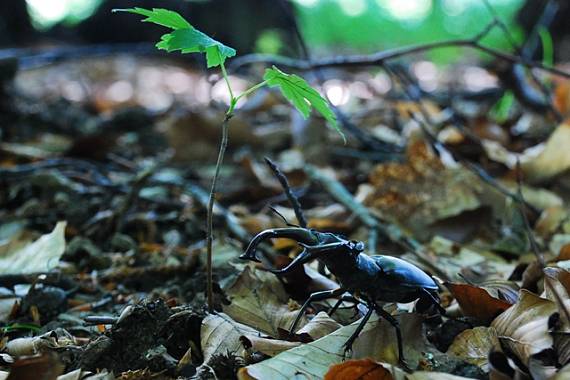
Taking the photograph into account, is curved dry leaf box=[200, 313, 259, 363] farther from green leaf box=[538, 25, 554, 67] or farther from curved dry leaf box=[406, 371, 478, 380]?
green leaf box=[538, 25, 554, 67]

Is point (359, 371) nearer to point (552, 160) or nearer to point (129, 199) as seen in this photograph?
point (129, 199)

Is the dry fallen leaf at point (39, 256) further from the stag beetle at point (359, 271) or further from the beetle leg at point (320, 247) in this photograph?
the beetle leg at point (320, 247)

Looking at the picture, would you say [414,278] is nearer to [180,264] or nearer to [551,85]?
[180,264]

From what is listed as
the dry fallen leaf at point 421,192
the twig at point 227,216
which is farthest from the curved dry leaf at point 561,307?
the twig at point 227,216

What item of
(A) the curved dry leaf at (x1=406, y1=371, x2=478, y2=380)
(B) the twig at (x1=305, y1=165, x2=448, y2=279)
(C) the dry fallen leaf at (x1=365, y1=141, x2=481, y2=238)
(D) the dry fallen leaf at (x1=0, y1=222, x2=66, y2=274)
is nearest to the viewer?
(A) the curved dry leaf at (x1=406, y1=371, x2=478, y2=380)

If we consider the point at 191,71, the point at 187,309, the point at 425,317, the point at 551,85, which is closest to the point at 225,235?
the point at 187,309

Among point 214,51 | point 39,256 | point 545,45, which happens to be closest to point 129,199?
point 39,256

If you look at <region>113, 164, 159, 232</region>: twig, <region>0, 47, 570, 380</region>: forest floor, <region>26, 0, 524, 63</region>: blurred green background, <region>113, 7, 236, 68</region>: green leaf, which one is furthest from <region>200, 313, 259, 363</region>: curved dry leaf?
<region>26, 0, 524, 63</region>: blurred green background
